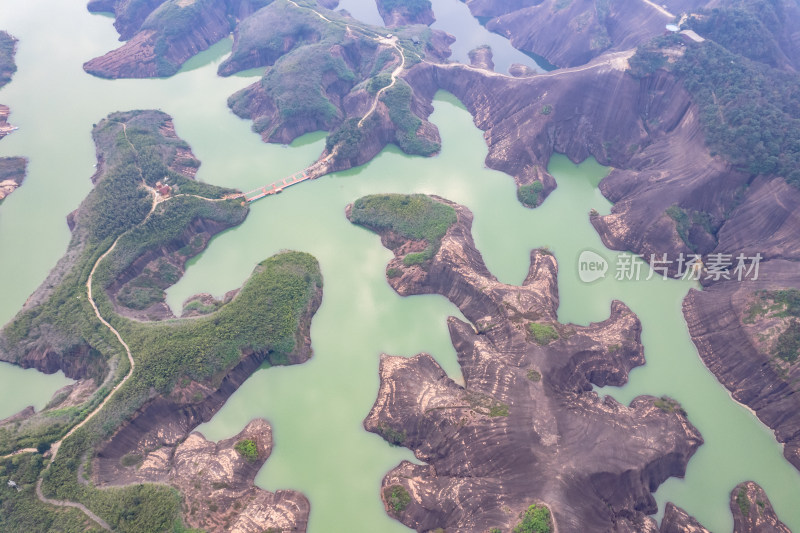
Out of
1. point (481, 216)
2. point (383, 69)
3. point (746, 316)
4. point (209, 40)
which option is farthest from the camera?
point (209, 40)

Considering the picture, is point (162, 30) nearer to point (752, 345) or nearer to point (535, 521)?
point (535, 521)

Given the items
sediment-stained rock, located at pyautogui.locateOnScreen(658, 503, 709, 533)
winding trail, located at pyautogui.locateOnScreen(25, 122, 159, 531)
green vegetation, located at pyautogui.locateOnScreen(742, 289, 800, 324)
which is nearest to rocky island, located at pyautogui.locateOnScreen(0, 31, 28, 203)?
winding trail, located at pyautogui.locateOnScreen(25, 122, 159, 531)

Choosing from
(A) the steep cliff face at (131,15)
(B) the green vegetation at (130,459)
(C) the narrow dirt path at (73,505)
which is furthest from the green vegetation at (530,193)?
(A) the steep cliff face at (131,15)

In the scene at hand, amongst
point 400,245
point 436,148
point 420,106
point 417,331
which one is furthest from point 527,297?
→ point 420,106

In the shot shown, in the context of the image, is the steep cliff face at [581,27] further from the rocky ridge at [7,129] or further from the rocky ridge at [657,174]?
the rocky ridge at [7,129]

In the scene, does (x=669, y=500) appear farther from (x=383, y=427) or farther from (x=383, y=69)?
(x=383, y=69)

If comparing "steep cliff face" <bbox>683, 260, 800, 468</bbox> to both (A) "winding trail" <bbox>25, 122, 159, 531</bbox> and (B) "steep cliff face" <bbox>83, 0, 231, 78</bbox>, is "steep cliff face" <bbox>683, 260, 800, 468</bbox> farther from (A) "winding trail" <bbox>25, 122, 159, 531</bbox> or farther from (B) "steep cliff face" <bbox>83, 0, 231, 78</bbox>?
(B) "steep cliff face" <bbox>83, 0, 231, 78</bbox>
